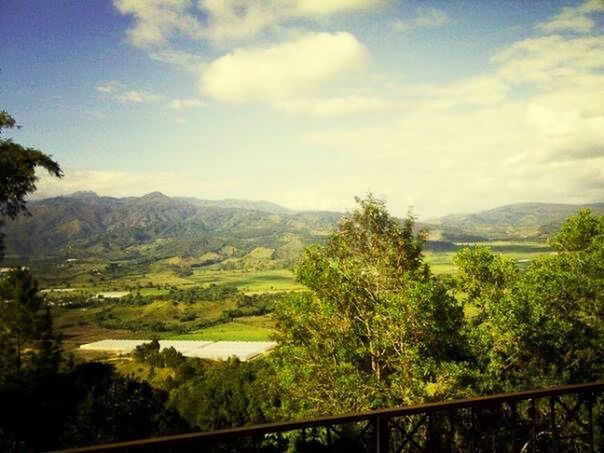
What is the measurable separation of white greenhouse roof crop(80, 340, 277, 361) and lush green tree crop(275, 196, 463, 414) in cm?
6124

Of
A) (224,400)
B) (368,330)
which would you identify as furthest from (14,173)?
(224,400)

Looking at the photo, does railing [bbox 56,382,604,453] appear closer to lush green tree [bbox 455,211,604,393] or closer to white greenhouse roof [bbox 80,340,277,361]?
lush green tree [bbox 455,211,604,393]

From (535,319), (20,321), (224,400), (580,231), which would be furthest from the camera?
(224,400)

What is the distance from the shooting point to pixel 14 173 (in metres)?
15.3

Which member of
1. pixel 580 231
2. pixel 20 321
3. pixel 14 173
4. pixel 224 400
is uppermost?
pixel 14 173

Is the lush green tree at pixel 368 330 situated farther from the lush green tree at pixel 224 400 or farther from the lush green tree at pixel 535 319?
the lush green tree at pixel 224 400

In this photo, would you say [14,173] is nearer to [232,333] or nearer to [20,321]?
[20,321]

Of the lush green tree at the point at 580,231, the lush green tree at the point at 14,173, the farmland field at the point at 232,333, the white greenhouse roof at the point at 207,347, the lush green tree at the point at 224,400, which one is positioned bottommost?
the farmland field at the point at 232,333

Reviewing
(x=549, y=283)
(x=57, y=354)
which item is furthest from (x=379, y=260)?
(x=57, y=354)

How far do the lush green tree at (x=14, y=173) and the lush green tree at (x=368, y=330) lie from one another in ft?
39.8

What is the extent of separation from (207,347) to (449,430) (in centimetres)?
8601

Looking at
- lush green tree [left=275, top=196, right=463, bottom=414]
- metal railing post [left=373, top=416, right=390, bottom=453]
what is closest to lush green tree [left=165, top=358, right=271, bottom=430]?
lush green tree [left=275, top=196, right=463, bottom=414]

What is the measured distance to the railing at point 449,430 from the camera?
15.9 feet

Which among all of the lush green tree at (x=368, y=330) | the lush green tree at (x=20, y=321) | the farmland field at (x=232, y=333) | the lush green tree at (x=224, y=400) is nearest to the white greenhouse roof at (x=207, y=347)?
the farmland field at (x=232, y=333)
